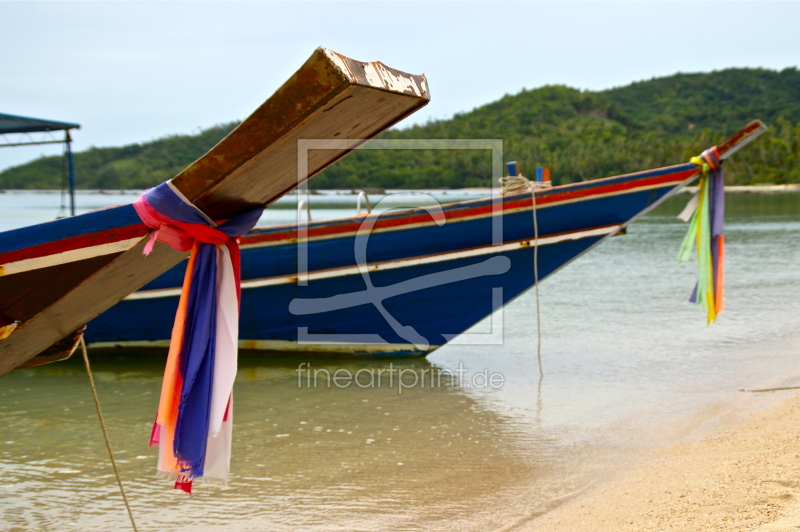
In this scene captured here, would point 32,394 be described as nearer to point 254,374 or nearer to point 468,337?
point 254,374

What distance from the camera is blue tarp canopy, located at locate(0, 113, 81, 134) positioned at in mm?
8773

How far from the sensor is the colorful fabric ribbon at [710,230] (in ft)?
20.0

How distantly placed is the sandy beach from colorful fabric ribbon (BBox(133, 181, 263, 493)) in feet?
6.45

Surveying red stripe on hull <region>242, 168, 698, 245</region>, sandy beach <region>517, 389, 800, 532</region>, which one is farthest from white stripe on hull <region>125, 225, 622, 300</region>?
sandy beach <region>517, 389, 800, 532</region>

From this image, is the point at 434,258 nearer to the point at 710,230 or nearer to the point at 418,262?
the point at 418,262

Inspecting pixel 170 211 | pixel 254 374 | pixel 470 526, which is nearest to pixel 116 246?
pixel 170 211

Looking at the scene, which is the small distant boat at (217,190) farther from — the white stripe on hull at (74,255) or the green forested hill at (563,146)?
the green forested hill at (563,146)

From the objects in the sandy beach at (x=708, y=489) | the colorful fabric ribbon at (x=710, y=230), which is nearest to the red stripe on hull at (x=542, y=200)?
the colorful fabric ribbon at (x=710, y=230)

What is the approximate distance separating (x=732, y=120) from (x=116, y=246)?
324 ft

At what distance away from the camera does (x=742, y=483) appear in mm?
3758

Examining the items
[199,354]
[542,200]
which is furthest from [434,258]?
[199,354]

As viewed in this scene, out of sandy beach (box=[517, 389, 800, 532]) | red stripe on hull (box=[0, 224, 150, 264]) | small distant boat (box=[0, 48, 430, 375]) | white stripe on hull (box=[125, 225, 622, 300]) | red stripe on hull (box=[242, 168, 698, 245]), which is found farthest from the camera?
white stripe on hull (box=[125, 225, 622, 300])

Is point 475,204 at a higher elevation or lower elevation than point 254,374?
higher

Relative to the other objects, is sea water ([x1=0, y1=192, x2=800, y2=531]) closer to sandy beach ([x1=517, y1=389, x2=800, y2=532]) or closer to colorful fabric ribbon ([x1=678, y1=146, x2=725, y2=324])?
sandy beach ([x1=517, y1=389, x2=800, y2=532])
